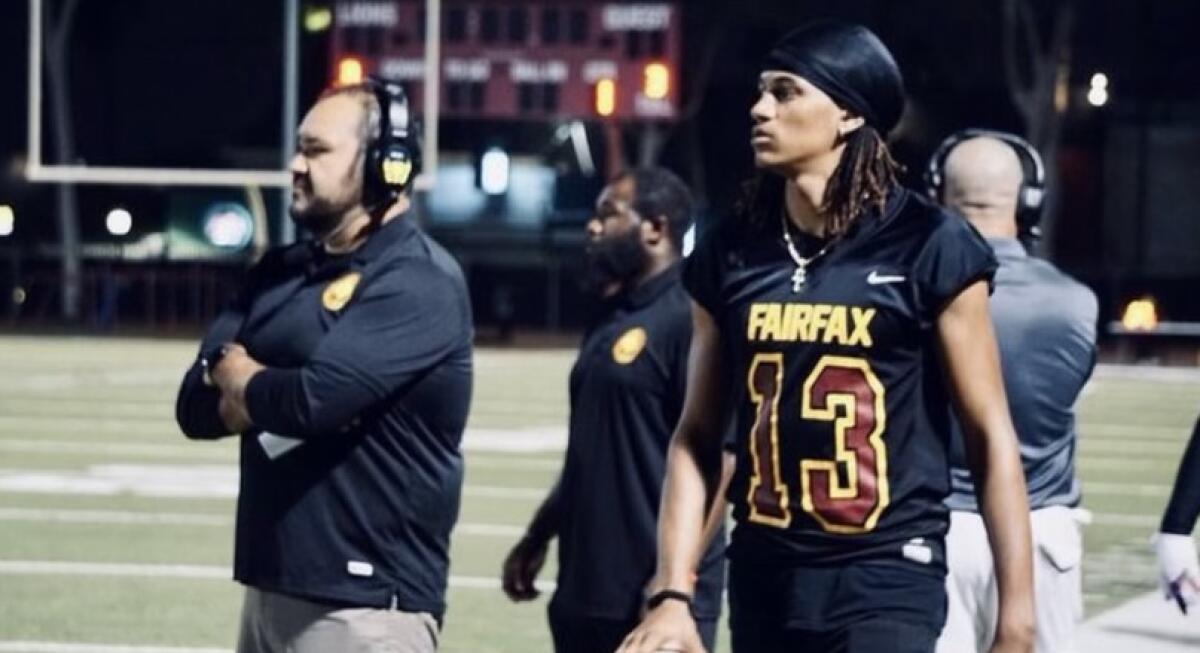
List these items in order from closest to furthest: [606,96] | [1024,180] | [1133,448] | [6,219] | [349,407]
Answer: [349,407] < [1024,180] < [1133,448] < [606,96] < [6,219]

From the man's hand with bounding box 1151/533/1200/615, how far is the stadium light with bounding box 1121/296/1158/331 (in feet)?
83.5

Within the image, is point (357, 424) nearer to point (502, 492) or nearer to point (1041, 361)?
point (1041, 361)

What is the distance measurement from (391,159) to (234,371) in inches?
18.3

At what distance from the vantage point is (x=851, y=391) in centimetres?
491

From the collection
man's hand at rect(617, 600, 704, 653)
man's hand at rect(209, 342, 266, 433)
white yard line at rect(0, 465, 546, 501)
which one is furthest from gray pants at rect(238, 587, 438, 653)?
white yard line at rect(0, 465, 546, 501)

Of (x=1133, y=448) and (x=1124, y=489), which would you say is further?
(x=1133, y=448)

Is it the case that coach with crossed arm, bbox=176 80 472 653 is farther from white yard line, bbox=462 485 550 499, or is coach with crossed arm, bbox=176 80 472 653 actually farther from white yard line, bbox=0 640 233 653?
white yard line, bbox=462 485 550 499

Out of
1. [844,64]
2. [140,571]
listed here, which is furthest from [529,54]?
[844,64]

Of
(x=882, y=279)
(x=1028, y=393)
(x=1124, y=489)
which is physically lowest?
(x=1124, y=489)

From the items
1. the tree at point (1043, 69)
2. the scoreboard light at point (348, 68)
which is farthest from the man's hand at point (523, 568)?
the tree at point (1043, 69)

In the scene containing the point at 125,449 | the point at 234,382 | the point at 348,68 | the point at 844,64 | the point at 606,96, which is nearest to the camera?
the point at 844,64

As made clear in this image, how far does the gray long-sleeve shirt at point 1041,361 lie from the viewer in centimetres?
683

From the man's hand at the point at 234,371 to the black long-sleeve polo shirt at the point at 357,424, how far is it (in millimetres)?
24

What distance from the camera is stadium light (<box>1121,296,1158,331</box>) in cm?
3266
